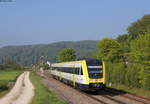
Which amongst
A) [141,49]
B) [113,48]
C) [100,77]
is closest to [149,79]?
[141,49]

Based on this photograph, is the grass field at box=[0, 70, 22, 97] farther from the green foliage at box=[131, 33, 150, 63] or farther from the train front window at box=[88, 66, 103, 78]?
the green foliage at box=[131, 33, 150, 63]

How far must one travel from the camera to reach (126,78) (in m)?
31.9

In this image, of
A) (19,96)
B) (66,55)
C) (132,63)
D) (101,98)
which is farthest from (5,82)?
(66,55)

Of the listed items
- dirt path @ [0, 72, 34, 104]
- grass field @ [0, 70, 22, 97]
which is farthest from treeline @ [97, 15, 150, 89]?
grass field @ [0, 70, 22, 97]

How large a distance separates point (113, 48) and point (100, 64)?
2971 cm

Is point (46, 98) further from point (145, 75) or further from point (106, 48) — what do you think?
point (106, 48)

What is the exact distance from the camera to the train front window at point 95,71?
83.6ft

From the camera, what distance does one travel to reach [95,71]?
25.8 meters

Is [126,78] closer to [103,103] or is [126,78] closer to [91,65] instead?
[91,65]

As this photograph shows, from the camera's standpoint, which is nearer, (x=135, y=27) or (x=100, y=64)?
(x=100, y=64)

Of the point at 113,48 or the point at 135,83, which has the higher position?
the point at 113,48

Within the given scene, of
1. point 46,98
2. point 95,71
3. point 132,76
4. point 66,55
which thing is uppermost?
point 66,55

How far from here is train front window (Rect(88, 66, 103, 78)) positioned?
83.6ft

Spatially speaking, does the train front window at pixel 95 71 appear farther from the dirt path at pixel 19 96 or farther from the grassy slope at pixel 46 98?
the dirt path at pixel 19 96
